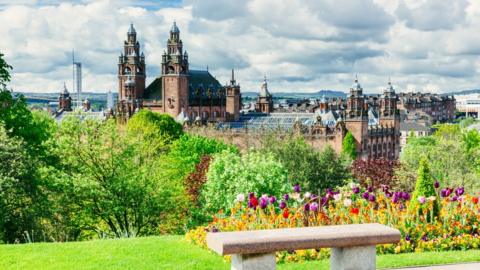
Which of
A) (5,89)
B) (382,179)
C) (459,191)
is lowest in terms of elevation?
(382,179)

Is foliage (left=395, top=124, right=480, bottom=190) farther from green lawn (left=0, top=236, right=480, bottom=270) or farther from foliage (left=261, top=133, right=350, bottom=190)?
green lawn (left=0, top=236, right=480, bottom=270)

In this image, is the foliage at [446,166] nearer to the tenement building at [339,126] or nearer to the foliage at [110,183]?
the foliage at [110,183]

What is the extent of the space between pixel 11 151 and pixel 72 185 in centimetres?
348

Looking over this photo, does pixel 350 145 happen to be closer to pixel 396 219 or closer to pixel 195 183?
pixel 195 183

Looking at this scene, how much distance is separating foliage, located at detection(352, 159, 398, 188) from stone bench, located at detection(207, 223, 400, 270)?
31.1 meters

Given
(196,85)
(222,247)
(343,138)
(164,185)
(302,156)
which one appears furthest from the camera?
(196,85)

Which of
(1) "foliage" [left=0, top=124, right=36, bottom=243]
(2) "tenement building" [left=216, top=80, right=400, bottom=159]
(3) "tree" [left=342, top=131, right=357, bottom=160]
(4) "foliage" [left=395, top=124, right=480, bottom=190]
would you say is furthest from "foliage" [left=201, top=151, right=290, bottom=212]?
(3) "tree" [left=342, top=131, right=357, bottom=160]

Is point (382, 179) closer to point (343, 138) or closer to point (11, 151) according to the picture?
point (11, 151)

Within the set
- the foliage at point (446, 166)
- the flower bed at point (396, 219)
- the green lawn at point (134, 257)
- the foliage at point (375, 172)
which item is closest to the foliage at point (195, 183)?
the foliage at point (375, 172)

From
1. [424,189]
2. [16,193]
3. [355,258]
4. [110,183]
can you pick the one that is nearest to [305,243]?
[355,258]

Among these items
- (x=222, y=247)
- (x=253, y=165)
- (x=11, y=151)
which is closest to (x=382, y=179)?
(x=253, y=165)

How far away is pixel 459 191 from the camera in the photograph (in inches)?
674

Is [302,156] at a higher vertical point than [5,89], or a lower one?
lower

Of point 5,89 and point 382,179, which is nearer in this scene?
point 5,89
